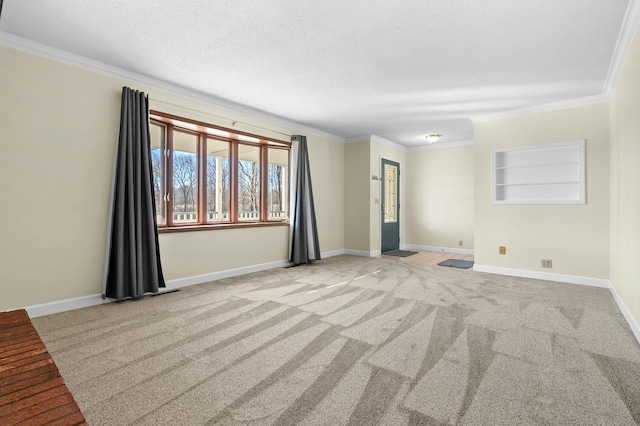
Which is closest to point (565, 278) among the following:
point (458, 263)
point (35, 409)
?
point (458, 263)

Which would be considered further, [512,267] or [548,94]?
[512,267]

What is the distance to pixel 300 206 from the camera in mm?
5812

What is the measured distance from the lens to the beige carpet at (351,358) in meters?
1.72

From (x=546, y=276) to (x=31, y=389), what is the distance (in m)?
5.62

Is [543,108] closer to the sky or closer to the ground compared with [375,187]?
closer to the sky

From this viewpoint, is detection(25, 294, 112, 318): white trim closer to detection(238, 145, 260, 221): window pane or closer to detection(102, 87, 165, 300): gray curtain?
detection(102, 87, 165, 300): gray curtain

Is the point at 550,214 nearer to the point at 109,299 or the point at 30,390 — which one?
the point at 30,390

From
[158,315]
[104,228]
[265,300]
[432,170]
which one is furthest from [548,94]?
[104,228]

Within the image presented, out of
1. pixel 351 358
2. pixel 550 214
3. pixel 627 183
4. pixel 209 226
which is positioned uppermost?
pixel 627 183

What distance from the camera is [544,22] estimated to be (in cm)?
268

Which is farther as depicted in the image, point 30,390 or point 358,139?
point 358,139

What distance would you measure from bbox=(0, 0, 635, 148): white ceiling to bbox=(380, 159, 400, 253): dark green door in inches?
118

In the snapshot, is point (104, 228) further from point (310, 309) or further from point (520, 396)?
point (520, 396)

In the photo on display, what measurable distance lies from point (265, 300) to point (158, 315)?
42.4 inches
